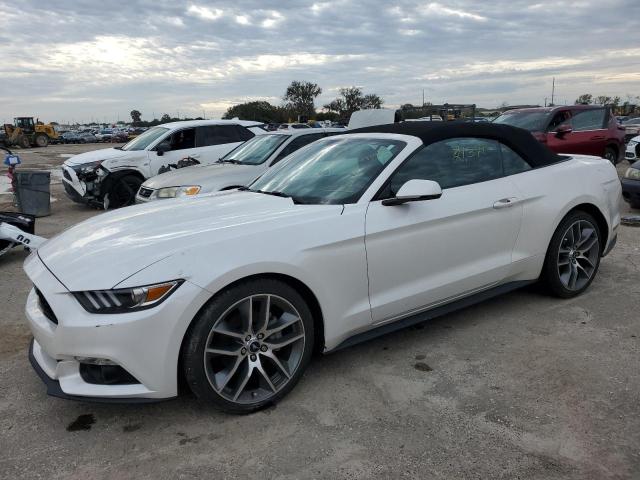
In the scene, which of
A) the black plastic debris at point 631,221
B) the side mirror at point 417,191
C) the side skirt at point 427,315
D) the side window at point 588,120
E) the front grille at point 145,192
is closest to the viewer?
the side mirror at point 417,191

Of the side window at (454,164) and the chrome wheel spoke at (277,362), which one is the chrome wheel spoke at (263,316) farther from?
the side window at (454,164)

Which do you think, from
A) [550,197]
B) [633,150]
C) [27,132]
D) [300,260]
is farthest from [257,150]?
[27,132]

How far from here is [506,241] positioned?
3.77 meters

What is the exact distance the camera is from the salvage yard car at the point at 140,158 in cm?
973

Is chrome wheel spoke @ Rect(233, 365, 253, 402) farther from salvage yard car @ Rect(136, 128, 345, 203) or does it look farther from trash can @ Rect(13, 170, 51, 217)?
trash can @ Rect(13, 170, 51, 217)

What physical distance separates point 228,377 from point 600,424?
1.94m

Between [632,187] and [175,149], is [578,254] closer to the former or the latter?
[632,187]

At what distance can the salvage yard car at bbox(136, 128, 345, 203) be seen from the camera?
6992mm

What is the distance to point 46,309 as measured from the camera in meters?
2.76

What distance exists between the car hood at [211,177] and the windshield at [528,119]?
582cm

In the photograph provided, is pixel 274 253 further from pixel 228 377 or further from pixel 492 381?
pixel 492 381

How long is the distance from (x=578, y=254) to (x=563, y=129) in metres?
6.92

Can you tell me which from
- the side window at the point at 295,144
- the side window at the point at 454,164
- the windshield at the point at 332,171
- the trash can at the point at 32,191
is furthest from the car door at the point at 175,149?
the side window at the point at 454,164

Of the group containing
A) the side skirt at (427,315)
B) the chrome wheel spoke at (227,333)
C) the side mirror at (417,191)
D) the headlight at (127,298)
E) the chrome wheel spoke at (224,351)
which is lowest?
the side skirt at (427,315)
